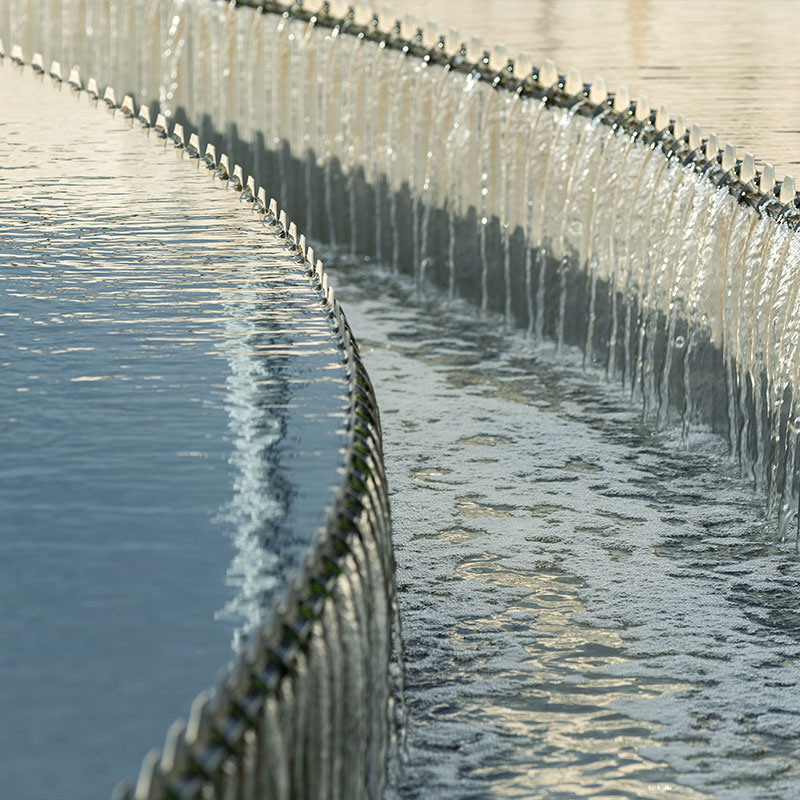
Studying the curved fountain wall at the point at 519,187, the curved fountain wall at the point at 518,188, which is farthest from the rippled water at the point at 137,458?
the curved fountain wall at the point at 519,187

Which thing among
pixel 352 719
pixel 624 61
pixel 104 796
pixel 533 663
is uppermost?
pixel 624 61

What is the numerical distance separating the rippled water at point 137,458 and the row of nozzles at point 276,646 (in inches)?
2.2

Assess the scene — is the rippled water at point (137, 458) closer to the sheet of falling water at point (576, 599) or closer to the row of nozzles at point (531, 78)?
the sheet of falling water at point (576, 599)

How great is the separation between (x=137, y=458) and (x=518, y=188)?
20.4 ft

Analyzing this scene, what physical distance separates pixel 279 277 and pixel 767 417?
8.44 feet

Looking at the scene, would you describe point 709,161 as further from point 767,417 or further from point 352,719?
point 352,719

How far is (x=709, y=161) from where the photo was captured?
305 inches

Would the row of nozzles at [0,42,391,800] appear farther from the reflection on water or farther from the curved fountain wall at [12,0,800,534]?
the reflection on water

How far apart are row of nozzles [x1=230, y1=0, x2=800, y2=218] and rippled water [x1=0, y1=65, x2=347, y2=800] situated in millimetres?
2441

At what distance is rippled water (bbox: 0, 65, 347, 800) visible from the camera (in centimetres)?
269

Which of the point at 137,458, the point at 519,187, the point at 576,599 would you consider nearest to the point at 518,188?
the point at 519,187

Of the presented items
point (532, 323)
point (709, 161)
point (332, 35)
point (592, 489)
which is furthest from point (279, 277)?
point (332, 35)

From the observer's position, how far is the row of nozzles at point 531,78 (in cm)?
728

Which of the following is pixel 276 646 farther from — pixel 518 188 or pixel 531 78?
pixel 531 78
